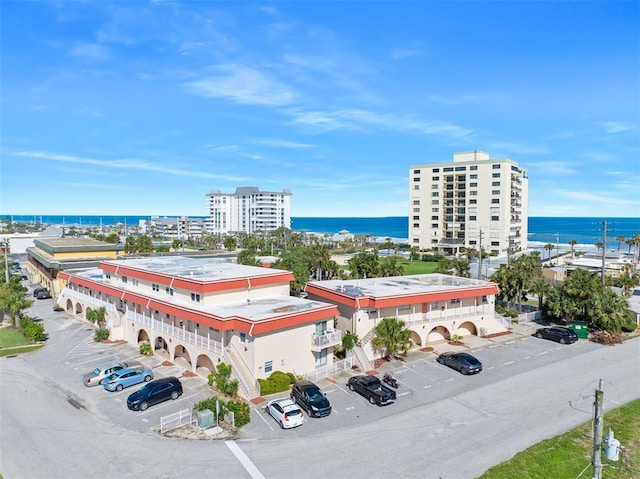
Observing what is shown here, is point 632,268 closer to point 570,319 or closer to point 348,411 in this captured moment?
point 570,319

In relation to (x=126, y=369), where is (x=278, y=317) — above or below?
above

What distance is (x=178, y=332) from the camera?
3219cm

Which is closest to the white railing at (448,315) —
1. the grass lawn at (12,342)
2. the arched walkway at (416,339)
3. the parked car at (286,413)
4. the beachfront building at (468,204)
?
the arched walkway at (416,339)

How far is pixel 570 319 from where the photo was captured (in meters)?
44.9

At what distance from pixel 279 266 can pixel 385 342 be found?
27.2 m

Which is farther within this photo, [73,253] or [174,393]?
[73,253]

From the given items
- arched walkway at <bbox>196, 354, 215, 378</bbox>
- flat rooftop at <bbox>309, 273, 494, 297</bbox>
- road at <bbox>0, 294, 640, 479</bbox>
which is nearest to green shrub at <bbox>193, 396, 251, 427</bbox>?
road at <bbox>0, 294, 640, 479</bbox>

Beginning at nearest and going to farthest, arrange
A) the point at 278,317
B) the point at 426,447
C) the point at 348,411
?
the point at 426,447
the point at 348,411
the point at 278,317

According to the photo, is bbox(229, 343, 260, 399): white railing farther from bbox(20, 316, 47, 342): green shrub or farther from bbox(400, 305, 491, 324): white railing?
bbox(20, 316, 47, 342): green shrub

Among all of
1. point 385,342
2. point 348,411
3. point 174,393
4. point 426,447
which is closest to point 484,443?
point 426,447

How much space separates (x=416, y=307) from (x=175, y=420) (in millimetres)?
22262

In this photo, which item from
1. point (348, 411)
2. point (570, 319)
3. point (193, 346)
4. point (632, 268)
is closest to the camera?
point (348, 411)

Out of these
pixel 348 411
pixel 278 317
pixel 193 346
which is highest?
pixel 278 317

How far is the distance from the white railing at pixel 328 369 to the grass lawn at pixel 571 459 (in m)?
13.5
